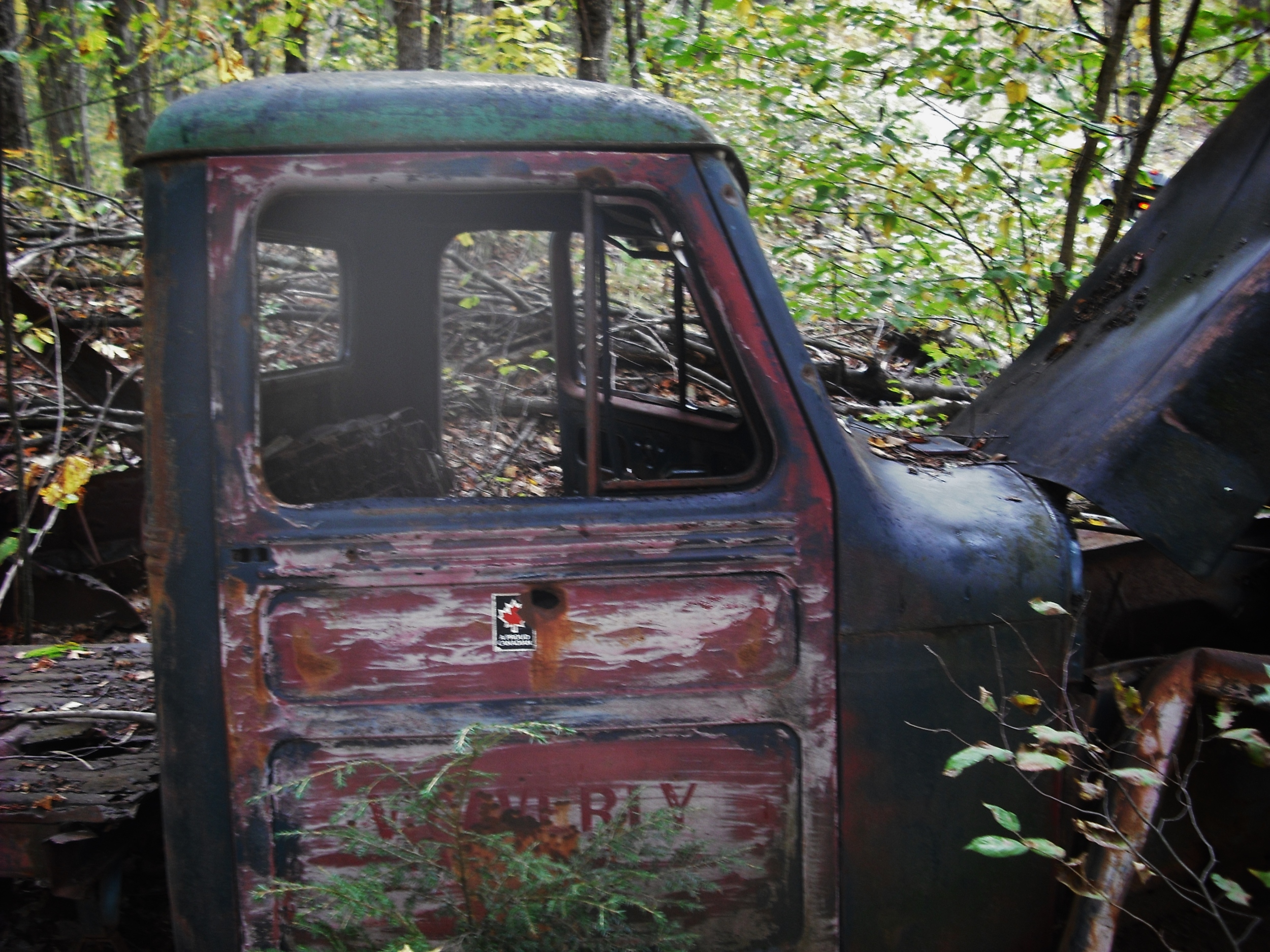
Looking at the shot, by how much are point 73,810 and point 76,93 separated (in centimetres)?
1330

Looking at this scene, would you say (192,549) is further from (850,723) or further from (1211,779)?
(1211,779)

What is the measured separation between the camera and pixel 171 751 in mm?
1708

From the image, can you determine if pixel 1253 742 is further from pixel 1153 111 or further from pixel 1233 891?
pixel 1153 111

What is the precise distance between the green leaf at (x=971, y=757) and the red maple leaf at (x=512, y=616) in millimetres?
811

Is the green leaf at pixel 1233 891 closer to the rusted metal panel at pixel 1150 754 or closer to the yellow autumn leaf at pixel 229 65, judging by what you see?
the rusted metal panel at pixel 1150 754

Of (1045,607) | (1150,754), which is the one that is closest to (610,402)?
(1045,607)

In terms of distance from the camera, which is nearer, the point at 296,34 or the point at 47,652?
the point at 47,652

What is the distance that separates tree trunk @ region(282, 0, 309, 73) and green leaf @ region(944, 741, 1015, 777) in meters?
5.00

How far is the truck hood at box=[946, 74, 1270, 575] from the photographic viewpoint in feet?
6.10

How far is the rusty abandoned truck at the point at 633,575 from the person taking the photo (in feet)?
5.50

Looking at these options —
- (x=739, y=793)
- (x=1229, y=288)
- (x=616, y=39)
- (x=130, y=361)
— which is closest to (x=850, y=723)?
(x=739, y=793)

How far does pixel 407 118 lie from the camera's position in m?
1.69

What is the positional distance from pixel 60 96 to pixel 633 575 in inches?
504

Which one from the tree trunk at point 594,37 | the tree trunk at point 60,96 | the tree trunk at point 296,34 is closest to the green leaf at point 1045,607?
the tree trunk at point 594,37
